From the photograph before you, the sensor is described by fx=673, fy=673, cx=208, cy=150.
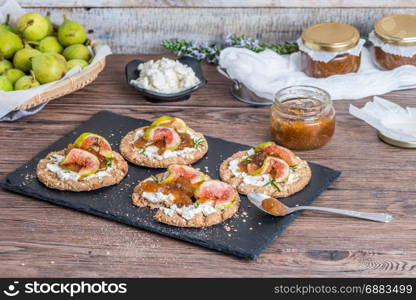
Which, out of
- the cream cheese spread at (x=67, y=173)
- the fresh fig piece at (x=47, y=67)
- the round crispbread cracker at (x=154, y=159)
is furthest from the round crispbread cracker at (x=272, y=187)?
the fresh fig piece at (x=47, y=67)

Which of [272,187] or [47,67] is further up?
[47,67]

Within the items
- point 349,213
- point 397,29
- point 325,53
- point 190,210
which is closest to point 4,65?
point 190,210

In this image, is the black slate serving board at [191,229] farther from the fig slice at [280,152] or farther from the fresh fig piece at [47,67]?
the fresh fig piece at [47,67]

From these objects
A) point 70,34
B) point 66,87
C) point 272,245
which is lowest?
point 272,245

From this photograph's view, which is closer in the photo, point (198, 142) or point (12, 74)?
point (198, 142)

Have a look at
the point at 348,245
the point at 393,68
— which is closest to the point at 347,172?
the point at 348,245

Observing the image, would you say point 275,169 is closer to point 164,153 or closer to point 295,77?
point 164,153
